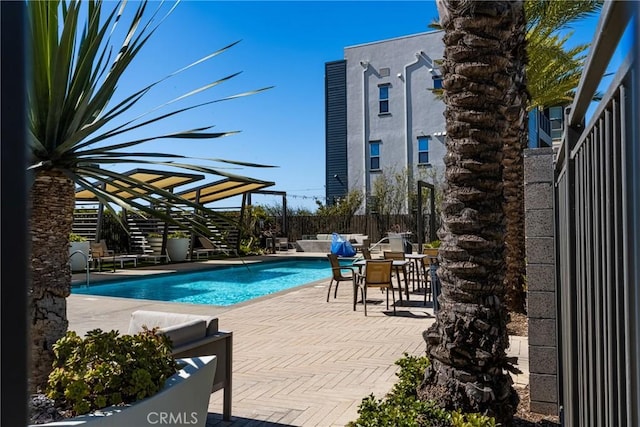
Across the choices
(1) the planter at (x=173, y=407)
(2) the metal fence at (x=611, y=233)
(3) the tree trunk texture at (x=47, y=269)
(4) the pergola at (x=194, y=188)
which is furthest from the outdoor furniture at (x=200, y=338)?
(4) the pergola at (x=194, y=188)

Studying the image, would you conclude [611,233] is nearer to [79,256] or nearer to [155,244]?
[79,256]

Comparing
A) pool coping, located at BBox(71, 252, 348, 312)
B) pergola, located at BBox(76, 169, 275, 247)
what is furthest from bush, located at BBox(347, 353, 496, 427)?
pergola, located at BBox(76, 169, 275, 247)

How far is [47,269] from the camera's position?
2.58 meters

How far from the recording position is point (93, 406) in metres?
2.27

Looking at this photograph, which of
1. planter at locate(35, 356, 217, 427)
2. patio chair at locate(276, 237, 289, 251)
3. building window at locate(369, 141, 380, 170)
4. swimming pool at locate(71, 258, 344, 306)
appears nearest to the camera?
planter at locate(35, 356, 217, 427)

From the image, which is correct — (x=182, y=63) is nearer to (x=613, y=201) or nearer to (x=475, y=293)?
(x=475, y=293)

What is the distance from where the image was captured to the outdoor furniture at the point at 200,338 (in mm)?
3199

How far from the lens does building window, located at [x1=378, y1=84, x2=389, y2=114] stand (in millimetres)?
25219

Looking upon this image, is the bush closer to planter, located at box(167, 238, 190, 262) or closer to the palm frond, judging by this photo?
the palm frond

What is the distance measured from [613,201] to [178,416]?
2.33m

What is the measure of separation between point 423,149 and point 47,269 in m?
22.9

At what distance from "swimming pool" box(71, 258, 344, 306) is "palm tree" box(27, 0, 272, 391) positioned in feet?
27.0

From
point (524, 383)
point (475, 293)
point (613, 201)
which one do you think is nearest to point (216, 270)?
point (524, 383)

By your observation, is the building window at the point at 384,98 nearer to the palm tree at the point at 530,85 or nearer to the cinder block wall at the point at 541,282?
the palm tree at the point at 530,85
